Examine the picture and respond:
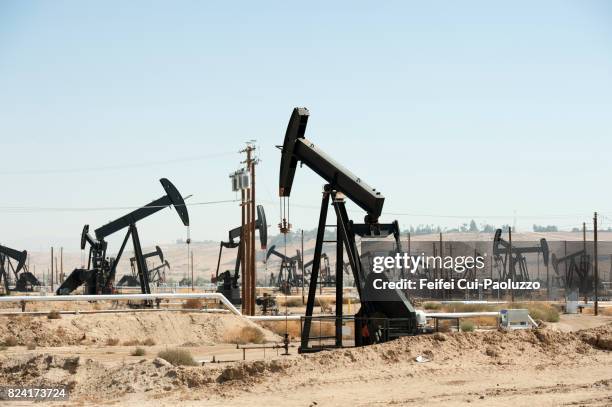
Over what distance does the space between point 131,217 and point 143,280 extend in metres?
2.60

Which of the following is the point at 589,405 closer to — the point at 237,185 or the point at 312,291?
the point at 312,291

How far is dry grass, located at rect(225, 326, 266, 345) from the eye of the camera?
85.5 ft

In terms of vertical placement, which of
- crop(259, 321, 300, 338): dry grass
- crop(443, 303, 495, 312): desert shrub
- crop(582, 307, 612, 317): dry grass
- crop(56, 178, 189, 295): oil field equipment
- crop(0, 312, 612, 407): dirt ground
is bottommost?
crop(582, 307, 612, 317): dry grass

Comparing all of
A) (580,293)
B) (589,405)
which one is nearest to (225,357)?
A: (589,405)

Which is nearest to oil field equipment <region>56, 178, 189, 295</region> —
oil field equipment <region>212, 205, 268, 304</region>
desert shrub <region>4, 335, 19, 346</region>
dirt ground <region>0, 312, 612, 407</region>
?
oil field equipment <region>212, 205, 268, 304</region>

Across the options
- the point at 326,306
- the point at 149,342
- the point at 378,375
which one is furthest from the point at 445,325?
the point at 326,306

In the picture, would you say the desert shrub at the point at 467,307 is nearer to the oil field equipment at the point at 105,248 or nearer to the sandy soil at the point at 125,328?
the oil field equipment at the point at 105,248

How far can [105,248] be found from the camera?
40.0 m

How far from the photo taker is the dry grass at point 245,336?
26.1 metres

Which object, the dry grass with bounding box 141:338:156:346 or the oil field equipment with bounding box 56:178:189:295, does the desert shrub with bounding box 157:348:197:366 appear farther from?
the oil field equipment with bounding box 56:178:189:295

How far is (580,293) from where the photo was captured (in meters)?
59.4

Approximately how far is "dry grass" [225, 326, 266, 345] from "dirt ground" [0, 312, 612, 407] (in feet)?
15.4

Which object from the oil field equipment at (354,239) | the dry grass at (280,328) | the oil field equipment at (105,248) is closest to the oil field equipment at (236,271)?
the oil field equipment at (105,248)

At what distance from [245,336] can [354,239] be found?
7.18 metres
